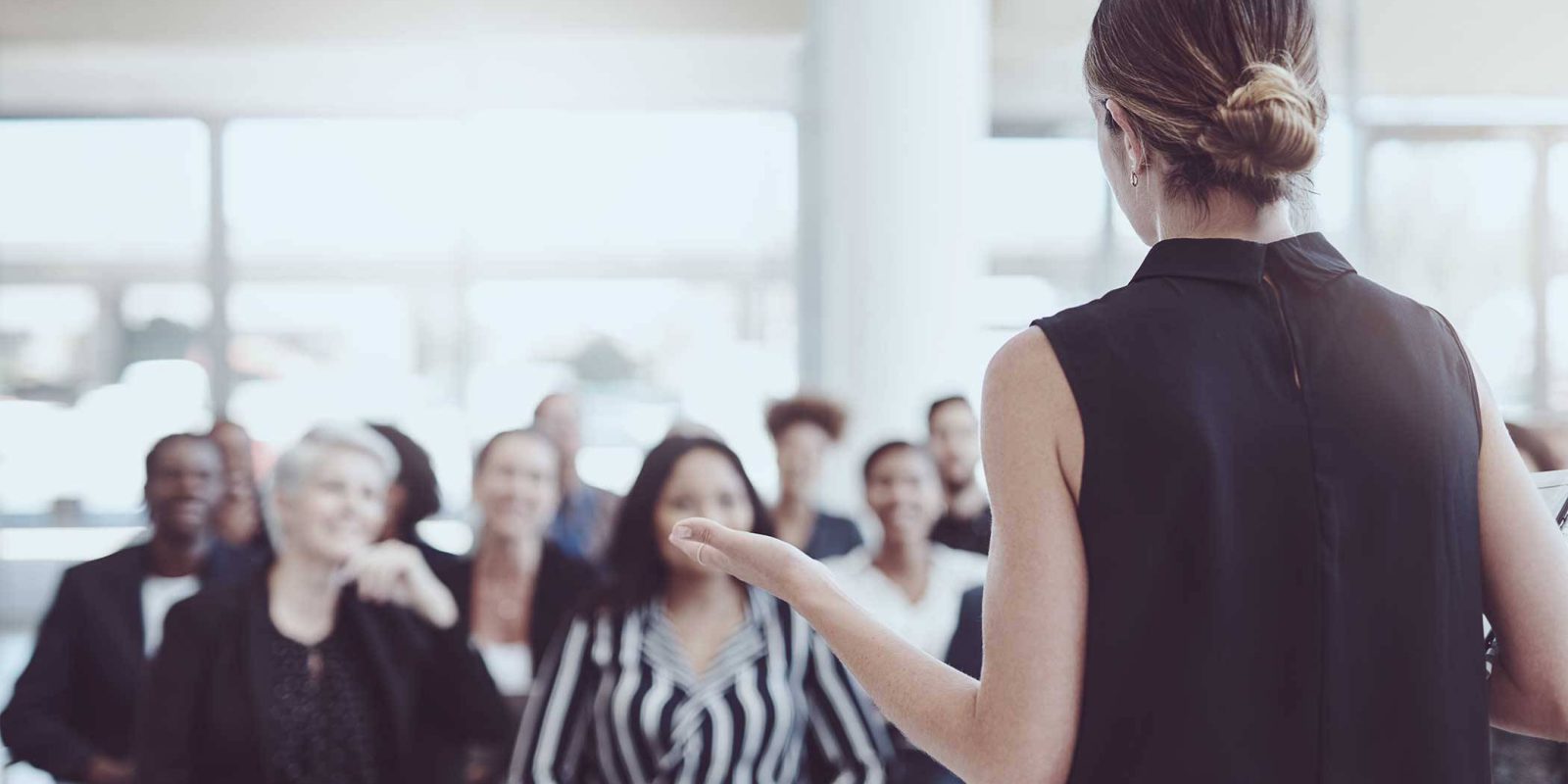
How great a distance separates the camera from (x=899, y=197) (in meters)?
5.10

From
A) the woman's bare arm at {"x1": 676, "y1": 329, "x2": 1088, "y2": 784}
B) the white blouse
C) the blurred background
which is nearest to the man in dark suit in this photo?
the white blouse

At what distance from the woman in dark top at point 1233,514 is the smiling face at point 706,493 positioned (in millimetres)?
1980

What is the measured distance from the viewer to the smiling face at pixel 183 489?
10.4 ft

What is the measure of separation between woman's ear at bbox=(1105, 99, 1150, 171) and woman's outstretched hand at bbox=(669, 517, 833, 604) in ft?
0.99

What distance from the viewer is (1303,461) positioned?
71 centimetres

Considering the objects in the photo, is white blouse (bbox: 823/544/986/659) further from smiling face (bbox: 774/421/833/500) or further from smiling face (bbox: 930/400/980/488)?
smiling face (bbox: 774/421/833/500)

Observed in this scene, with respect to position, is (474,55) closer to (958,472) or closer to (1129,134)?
(958,472)

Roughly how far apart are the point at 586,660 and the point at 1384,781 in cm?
188

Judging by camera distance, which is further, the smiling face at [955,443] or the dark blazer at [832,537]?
the smiling face at [955,443]

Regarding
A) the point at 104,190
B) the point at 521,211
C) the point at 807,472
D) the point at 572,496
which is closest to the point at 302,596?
the point at 572,496

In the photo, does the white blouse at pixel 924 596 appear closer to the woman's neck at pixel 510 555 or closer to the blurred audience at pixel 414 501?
the woman's neck at pixel 510 555

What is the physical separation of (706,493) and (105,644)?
55.5 inches

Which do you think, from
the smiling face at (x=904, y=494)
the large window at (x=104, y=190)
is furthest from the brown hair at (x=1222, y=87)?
the large window at (x=104, y=190)

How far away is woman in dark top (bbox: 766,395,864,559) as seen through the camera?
4.02 metres
